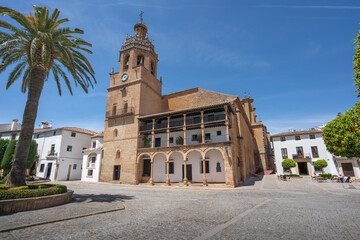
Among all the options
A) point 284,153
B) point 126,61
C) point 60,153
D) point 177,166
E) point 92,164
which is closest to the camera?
point 177,166

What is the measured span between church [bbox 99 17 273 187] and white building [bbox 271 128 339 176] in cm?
1137

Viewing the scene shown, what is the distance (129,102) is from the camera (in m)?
27.1

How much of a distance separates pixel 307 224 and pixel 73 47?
15657 mm

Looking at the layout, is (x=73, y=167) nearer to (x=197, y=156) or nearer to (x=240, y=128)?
(x=197, y=156)

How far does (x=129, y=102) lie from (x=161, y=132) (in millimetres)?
6824

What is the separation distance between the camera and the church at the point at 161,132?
21531 mm

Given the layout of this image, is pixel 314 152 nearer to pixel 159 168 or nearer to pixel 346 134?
pixel 346 134

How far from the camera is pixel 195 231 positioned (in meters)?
5.25

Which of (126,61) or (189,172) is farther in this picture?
(126,61)

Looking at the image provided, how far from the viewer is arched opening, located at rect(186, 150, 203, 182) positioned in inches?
894

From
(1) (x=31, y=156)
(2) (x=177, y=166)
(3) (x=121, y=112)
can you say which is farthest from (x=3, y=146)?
(2) (x=177, y=166)

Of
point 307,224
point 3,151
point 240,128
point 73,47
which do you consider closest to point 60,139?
point 3,151

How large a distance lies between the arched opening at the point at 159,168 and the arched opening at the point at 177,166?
3.73 ft

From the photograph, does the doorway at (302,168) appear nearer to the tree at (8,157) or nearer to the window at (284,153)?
the window at (284,153)
